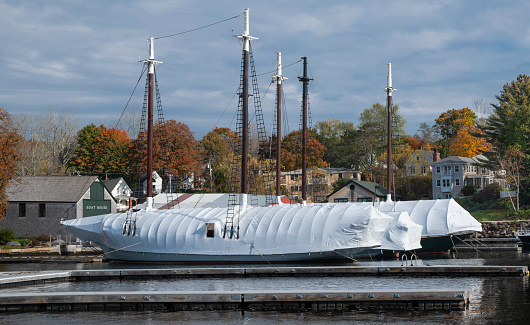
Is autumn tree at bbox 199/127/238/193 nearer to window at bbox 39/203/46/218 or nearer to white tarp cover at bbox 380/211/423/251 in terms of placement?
window at bbox 39/203/46/218

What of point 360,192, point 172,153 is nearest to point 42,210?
point 172,153

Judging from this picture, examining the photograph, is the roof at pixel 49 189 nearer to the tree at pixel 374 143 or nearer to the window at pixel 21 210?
the window at pixel 21 210

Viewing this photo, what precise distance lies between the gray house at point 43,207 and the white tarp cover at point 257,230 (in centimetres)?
2181

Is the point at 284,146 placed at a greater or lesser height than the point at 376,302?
greater

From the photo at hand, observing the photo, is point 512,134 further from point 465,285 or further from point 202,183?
point 465,285

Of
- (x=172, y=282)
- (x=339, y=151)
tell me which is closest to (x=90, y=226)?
(x=172, y=282)

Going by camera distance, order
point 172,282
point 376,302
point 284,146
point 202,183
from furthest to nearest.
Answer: point 284,146 → point 202,183 → point 172,282 → point 376,302

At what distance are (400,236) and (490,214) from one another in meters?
46.1

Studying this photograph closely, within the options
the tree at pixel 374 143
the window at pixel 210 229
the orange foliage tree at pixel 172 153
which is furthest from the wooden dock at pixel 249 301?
the tree at pixel 374 143

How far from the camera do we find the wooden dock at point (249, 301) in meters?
23.7

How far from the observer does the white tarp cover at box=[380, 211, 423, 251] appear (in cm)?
4684

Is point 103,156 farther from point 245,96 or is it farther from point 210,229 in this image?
point 210,229

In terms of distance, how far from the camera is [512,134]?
9406 cm

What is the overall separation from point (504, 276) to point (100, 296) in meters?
21.1
